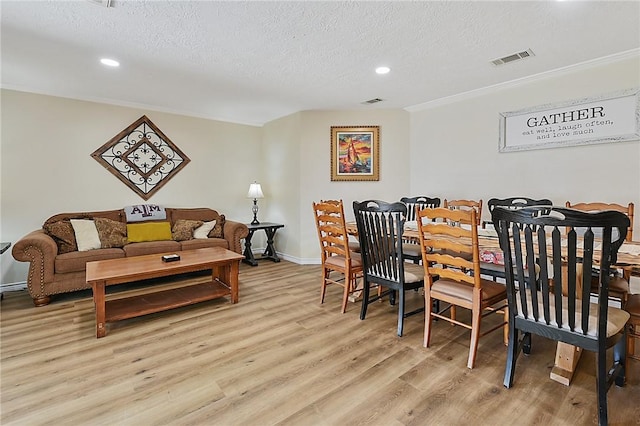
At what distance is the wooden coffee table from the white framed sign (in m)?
3.42

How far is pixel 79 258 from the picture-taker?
3396mm

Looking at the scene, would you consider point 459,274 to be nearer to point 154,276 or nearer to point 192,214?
point 154,276

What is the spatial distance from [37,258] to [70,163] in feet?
5.00

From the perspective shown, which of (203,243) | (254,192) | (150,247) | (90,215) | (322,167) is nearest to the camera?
(150,247)

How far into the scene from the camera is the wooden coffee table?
8.34 feet

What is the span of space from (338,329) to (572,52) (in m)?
3.24

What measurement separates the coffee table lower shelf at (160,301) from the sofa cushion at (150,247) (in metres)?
0.76

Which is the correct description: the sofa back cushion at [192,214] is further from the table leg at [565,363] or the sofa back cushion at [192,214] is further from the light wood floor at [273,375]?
the table leg at [565,363]

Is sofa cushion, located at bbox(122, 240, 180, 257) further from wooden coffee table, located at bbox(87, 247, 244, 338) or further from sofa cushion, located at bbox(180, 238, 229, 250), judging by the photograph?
wooden coffee table, located at bbox(87, 247, 244, 338)

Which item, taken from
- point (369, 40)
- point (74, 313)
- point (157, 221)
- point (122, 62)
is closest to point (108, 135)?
point (157, 221)

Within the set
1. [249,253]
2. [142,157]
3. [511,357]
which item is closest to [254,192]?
[249,253]

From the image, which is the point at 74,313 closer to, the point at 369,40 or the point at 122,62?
the point at 122,62

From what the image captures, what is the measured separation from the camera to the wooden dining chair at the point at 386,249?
7.94 ft

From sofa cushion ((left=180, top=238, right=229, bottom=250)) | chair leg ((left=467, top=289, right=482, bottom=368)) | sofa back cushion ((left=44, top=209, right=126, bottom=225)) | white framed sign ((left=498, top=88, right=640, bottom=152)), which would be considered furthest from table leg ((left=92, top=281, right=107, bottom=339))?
white framed sign ((left=498, top=88, right=640, bottom=152))
